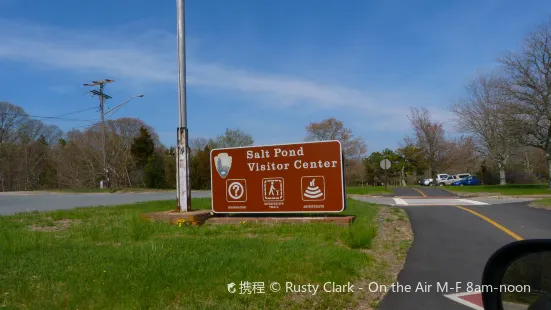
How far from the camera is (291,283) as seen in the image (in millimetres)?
5410

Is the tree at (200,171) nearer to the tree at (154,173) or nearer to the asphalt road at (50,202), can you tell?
the tree at (154,173)

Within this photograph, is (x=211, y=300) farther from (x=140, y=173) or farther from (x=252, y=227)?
(x=140, y=173)

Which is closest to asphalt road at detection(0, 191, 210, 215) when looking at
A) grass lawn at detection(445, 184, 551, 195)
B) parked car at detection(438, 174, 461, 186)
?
grass lawn at detection(445, 184, 551, 195)

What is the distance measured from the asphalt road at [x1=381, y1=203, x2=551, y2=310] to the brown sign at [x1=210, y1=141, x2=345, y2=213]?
7.88 feet

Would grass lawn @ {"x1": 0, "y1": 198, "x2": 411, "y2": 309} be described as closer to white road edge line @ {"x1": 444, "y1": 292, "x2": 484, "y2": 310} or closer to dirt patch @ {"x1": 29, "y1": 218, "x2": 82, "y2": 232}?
white road edge line @ {"x1": 444, "y1": 292, "x2": 484, "y2": 310}

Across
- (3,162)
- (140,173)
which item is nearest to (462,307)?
(140,173)

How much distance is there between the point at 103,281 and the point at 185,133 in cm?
697

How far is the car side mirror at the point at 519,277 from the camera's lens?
2447 millimetres

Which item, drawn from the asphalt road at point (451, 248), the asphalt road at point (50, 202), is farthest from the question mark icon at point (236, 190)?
the asphalt road at point (50, 202)

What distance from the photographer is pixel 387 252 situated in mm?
7895

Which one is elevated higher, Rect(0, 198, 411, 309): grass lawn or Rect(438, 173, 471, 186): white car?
Rect(438, 173, 471, 186): white car

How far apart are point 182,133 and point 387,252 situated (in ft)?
20.9

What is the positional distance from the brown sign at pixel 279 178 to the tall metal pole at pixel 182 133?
0.75 metres

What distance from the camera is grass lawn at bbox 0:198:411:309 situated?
4.80 metres
